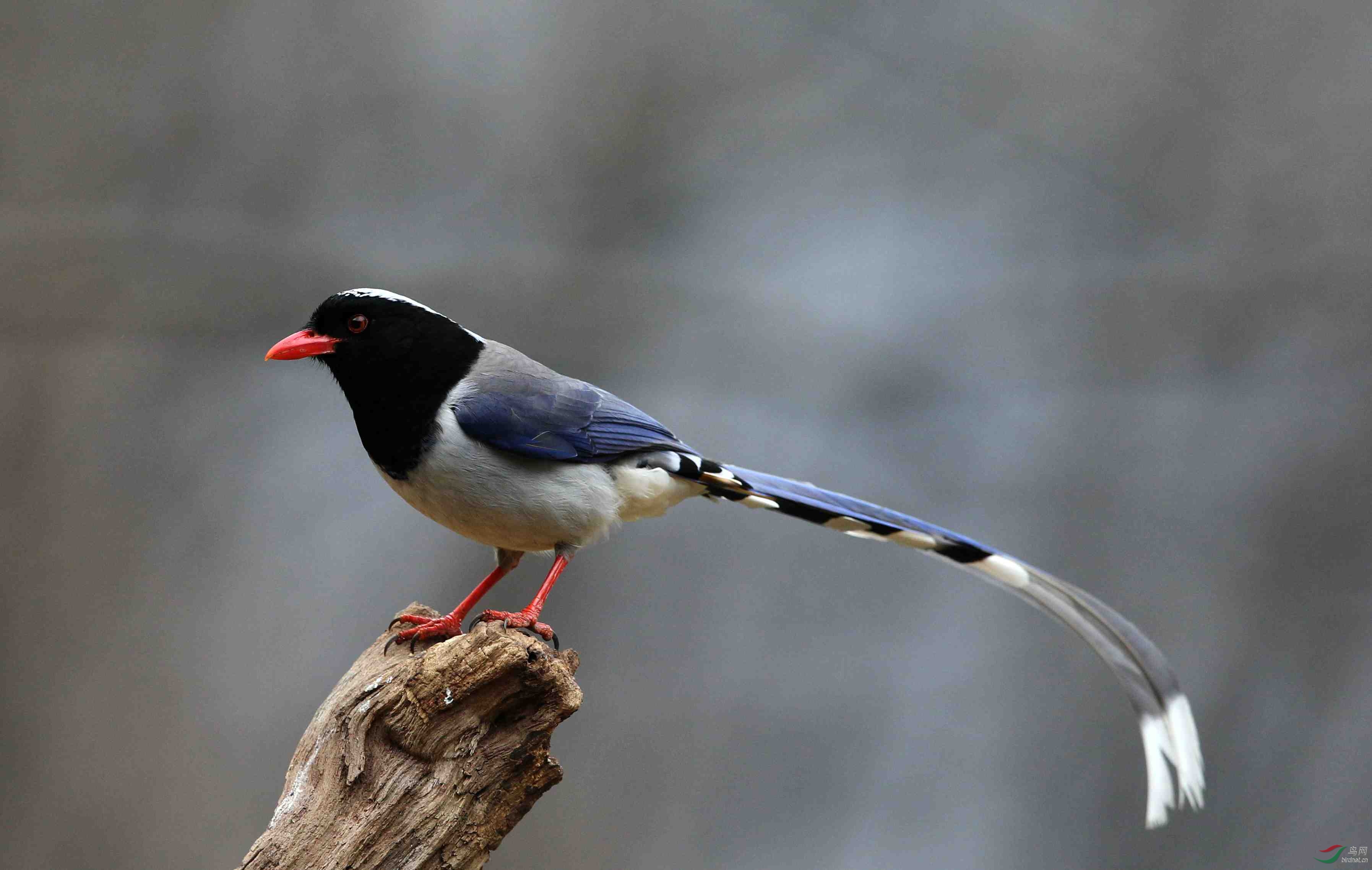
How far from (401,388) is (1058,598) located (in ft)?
5.59

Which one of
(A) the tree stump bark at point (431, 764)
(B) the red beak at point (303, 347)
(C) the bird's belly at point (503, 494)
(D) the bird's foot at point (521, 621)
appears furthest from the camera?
(B) the red beak at point (303, 347)

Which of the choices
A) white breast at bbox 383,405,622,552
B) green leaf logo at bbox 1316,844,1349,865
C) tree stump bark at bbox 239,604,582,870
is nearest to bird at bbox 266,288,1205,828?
white breast at bbox 383,405,622,552

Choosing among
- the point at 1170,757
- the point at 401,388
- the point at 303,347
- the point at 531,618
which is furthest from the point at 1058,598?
the point at 303,347

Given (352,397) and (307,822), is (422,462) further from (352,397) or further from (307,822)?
(307,822)

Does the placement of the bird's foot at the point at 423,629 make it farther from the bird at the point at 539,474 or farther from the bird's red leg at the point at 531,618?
the bird's red leg at the point at 531,618

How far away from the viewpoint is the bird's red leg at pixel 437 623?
232cm

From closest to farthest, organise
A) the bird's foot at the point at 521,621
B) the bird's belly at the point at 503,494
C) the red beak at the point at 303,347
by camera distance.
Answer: the bird's foot at the point at 521,621
the bird's belly at the point at 503,494
the red beak at the point at 303,347

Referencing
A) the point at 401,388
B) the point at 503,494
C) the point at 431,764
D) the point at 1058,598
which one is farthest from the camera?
the point at 1058,598

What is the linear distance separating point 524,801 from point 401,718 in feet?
0.99

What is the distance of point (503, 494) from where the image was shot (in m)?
2.29

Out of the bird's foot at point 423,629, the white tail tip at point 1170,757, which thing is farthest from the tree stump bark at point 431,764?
the white tail tip at point 1170,757

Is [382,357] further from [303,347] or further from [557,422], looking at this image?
[557,422]

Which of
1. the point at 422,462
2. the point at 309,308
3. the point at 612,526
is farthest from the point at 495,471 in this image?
the point at 309,308

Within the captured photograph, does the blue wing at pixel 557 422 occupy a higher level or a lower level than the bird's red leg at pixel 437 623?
higher
